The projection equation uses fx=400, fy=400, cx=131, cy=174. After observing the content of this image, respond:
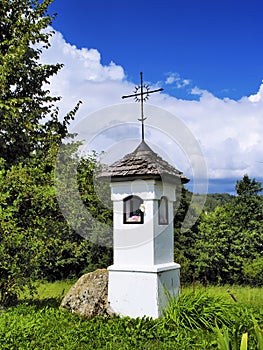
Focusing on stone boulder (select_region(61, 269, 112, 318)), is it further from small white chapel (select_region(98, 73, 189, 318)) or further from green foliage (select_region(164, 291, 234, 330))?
green foliage (select_region(164, 291, 234, 330))

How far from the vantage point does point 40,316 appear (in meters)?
6.18

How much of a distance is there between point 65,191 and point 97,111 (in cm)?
232

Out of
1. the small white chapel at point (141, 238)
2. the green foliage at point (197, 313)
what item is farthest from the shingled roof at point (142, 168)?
the green foliage at point (197, 313)

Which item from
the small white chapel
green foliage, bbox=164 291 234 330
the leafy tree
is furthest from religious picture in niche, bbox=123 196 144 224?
the leafy tree

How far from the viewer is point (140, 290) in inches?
244

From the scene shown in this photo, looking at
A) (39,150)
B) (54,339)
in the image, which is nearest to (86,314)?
(54,339)

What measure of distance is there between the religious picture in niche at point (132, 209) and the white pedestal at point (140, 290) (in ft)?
2.50

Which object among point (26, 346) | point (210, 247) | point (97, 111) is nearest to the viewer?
point (26, 346)

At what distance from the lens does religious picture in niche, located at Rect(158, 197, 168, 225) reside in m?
6.59

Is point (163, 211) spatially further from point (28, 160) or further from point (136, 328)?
point (28, 160)

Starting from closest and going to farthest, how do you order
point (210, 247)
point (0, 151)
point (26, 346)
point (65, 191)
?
point (26, 346) < point (65, 191) < point (0, 151) < point (210, 247)

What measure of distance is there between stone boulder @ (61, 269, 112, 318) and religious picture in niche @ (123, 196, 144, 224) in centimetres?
104

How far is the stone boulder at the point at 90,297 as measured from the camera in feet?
20.8

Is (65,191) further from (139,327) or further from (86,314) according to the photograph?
(139,327)
